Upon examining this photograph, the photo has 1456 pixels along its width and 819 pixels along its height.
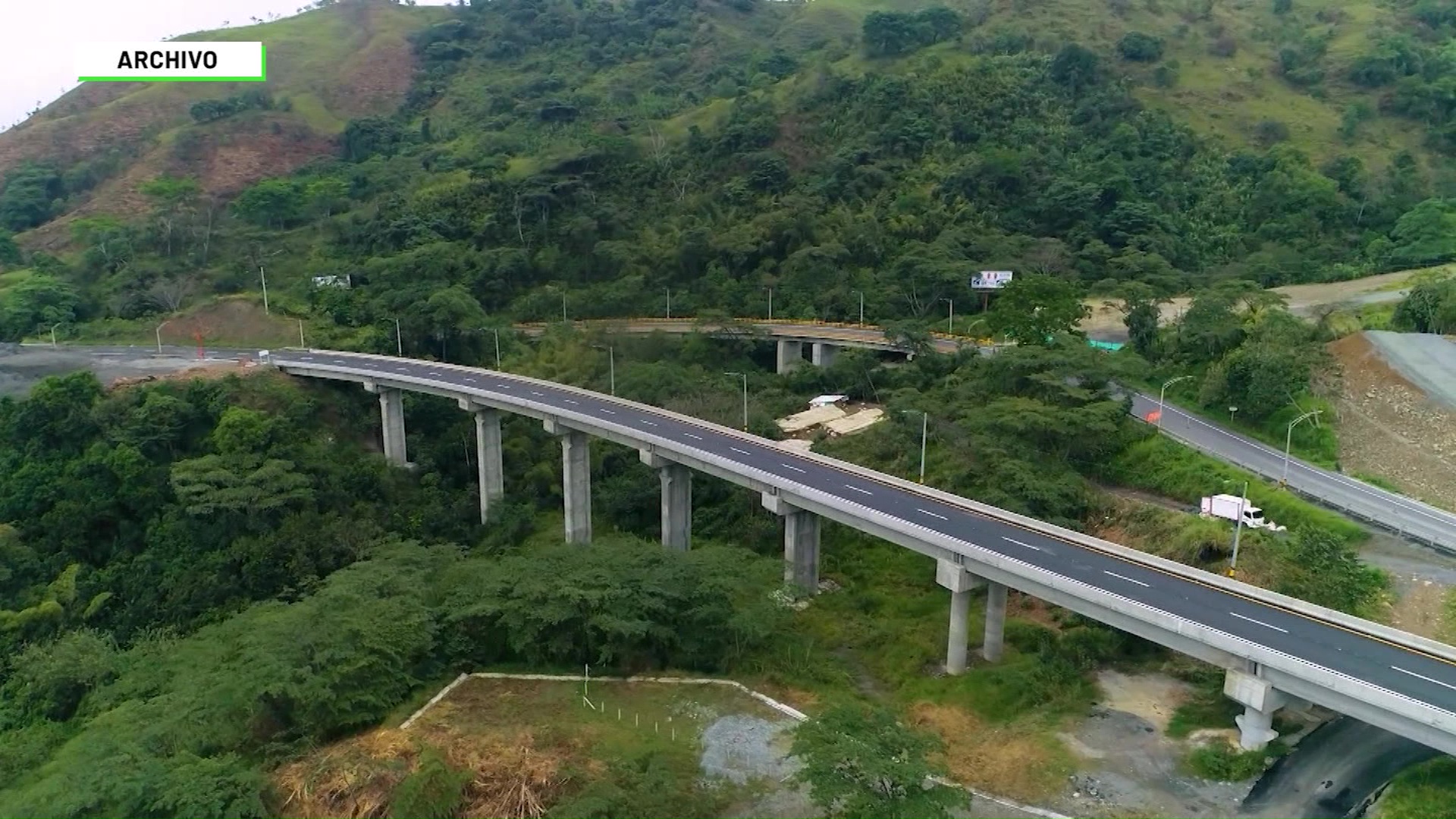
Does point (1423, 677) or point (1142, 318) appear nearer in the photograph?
point (1423, 677)

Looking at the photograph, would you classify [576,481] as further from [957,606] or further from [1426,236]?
[1426,236]

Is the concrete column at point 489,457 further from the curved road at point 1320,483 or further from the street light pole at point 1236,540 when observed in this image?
the street light pole at point 1236,540

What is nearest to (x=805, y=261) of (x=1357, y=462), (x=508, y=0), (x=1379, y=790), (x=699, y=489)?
(x=699, y=489)

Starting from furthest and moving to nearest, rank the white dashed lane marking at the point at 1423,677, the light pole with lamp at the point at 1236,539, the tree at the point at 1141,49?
the tree at the point at 1141,49 < the light pole with lamp at the point at 1236,539 < the white dashed lane marking at the point at 1423,677

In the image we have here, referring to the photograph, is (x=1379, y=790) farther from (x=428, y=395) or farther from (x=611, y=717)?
(x=428, y=395)

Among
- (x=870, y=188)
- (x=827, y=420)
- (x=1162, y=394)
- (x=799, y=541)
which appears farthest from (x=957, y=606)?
(x=870, y=188)

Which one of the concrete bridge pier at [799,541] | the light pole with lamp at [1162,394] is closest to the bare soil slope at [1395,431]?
the light pole with lamp at [1162,394]

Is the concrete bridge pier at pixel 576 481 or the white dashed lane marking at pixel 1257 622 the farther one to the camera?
the concrete bridge pier at pixel 576 481

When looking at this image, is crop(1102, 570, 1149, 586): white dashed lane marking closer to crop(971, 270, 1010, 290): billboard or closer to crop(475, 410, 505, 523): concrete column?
crop(475, 410, 505, 523): concrete column
